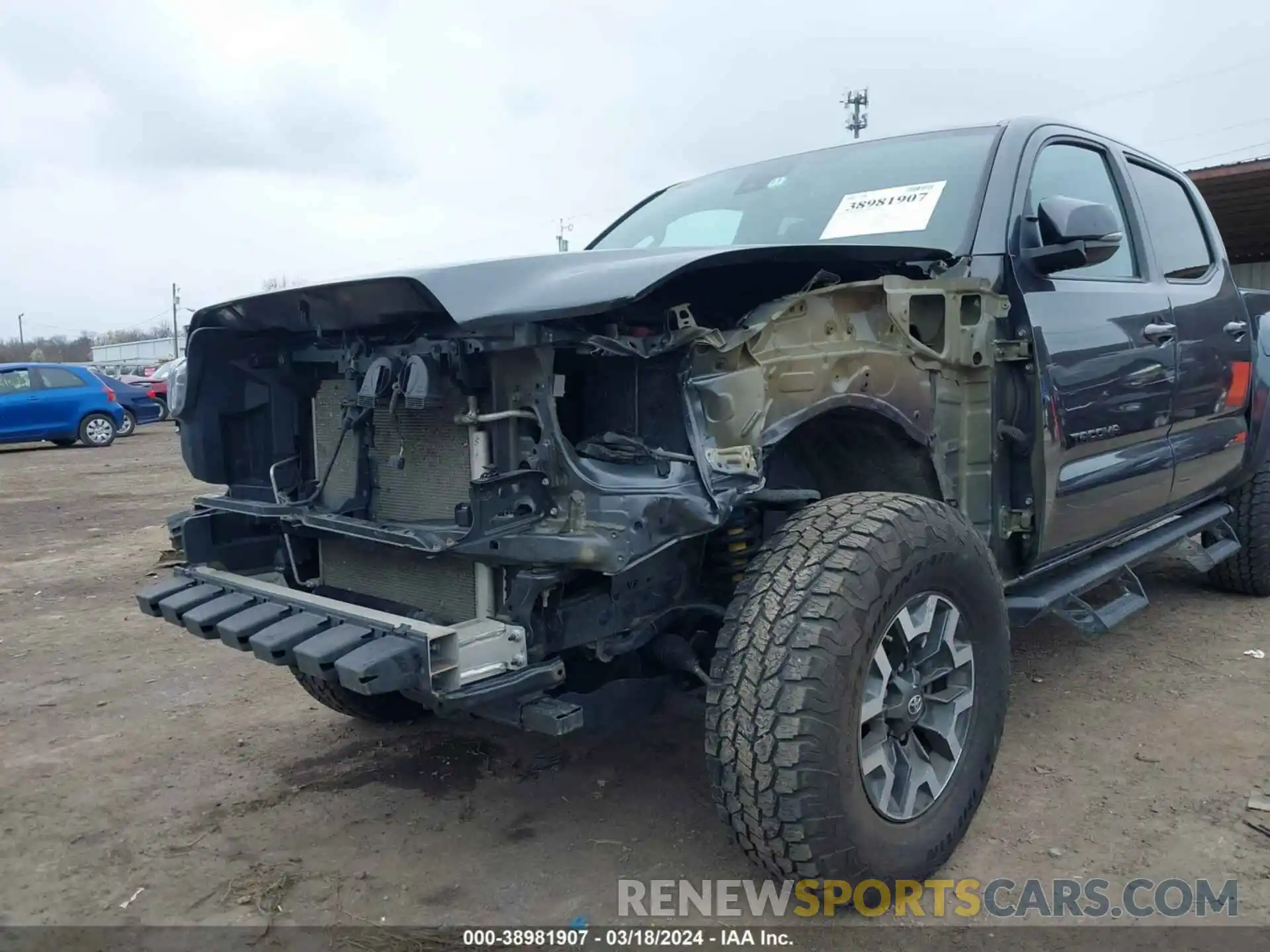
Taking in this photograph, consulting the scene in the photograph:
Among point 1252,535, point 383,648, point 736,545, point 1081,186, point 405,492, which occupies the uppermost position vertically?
point 1081,186

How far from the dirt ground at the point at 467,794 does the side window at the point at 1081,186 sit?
1.61 meters

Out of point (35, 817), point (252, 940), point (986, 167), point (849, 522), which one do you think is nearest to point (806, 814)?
point (849, 522)

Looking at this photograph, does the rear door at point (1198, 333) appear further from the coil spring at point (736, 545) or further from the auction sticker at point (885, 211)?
the coil spring at point (736, 545)

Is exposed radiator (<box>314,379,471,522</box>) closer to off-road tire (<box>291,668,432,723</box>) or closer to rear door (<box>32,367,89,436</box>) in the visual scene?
off-road tire (<box>291,668,432,723</box>)

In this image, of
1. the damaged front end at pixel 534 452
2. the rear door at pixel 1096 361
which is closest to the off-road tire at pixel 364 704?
the damaged front end at pixel 534 452

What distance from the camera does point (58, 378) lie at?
16.9 meters

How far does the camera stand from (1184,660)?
13.6ft

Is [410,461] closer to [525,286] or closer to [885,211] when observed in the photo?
[525,286]

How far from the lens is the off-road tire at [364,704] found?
3.31 meters

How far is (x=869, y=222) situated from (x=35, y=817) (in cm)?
322

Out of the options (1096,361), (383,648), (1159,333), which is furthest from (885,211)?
(383,648)

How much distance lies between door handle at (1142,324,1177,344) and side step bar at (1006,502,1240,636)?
2.67 feet

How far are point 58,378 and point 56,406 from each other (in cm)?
49

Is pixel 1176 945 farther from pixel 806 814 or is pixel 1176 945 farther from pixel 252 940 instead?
pixel 252 940
